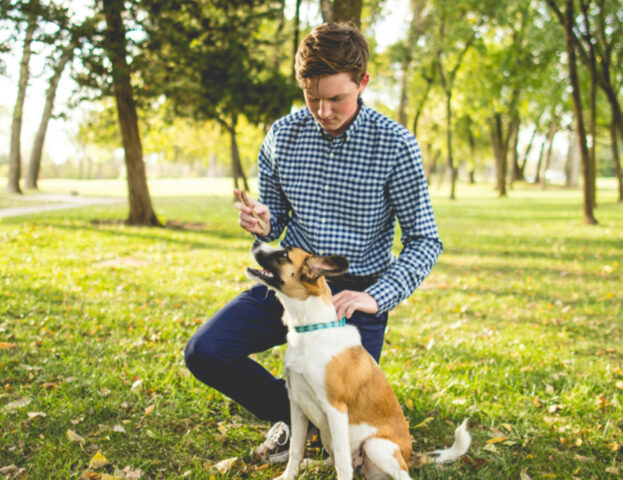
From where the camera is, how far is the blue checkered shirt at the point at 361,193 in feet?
10.2

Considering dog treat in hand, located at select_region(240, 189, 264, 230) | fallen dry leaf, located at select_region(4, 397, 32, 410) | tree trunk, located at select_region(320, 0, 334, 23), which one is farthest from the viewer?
tree trunk, located at select_region(320, 0, 334, 23)

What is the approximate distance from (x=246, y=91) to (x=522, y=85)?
417 inches

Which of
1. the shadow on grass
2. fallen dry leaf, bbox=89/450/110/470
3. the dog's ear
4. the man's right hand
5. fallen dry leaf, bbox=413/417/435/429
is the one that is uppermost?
the man's right hand

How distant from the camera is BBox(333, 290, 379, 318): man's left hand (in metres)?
2.78

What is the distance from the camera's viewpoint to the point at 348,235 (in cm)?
318

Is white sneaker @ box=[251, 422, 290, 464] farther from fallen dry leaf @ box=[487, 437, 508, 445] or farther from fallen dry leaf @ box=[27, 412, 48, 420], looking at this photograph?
fallen dry leaf @ box=[27, 412, 48, 420]

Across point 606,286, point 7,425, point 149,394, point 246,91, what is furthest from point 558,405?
point 246,91

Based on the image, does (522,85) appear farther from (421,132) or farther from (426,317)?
(421,132)

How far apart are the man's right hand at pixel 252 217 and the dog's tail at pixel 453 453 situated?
1762mm

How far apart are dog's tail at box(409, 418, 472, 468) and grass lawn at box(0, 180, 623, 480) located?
0.24 feet

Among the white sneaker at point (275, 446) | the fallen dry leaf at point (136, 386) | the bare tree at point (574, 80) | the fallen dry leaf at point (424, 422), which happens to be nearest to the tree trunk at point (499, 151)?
the bare tree at point (574, 80)

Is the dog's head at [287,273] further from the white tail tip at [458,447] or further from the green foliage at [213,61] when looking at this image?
the green foliage at [213,61]

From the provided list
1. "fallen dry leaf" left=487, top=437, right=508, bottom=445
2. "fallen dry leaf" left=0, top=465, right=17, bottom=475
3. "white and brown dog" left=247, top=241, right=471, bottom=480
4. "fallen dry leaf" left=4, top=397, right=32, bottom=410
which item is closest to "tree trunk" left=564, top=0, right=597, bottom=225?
"fallen dry leaf" left=487, top=437, right=508, bottom=445

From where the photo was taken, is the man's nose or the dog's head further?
the man's nose
